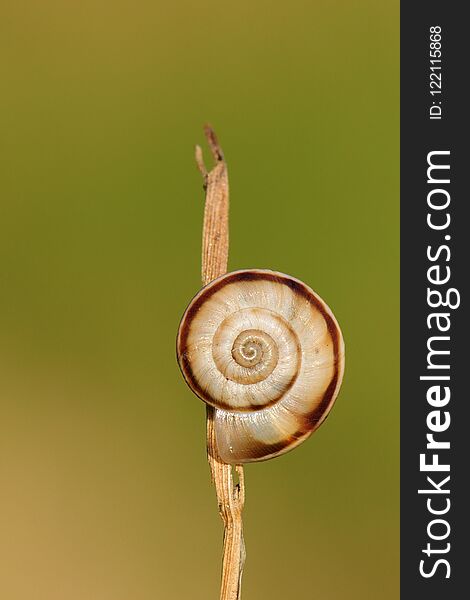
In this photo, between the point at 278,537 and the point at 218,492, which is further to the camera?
the point at 278,537

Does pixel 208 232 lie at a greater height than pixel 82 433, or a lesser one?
greater

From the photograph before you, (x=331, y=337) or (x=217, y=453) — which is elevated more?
(x=331, y=337)

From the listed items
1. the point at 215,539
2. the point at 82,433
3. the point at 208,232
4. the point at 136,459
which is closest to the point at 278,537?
the point at 215,539

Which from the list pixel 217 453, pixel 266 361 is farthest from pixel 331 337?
pixel 217 453

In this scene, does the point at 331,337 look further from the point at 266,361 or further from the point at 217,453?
the point at 217,453

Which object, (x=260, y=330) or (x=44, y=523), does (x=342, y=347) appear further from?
(x=44, y=523)
